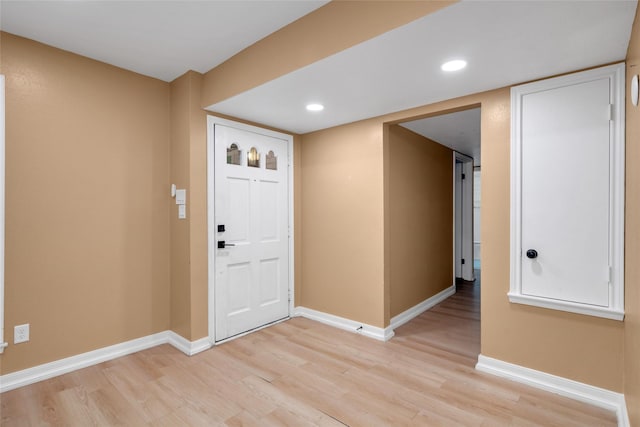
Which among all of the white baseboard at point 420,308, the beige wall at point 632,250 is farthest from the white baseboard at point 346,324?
the beige wall at point 632,250

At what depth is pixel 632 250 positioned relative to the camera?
5.66 feet

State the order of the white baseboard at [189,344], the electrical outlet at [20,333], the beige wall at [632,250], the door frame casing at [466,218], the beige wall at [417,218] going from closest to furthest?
the beige wall at [632,250]
the electrical outlet at [20,333]
the white baseboard at [189,344]
the beige wall at [417,218]
the door frame casing at [466,218]

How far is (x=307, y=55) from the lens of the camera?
2.05 m

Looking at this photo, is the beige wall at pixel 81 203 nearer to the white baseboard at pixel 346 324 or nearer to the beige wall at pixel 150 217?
the beige wall at pixel 150 217

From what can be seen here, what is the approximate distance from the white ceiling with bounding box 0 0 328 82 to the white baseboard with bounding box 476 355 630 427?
2.83 m

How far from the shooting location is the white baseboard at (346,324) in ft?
10.3

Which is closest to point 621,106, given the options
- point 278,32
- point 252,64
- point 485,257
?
point 485,257

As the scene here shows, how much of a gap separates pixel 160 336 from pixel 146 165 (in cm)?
161

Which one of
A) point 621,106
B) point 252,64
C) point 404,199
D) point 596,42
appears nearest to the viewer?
point 596,42

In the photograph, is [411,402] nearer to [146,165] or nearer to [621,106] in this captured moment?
[621,106]

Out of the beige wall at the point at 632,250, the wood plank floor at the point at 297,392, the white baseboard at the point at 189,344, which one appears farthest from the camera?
the white baseboard at the point at 189,344

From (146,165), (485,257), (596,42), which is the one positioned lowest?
(485,257)

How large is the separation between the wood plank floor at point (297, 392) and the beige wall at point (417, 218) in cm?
83

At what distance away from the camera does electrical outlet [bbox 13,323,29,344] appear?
2.25 m
